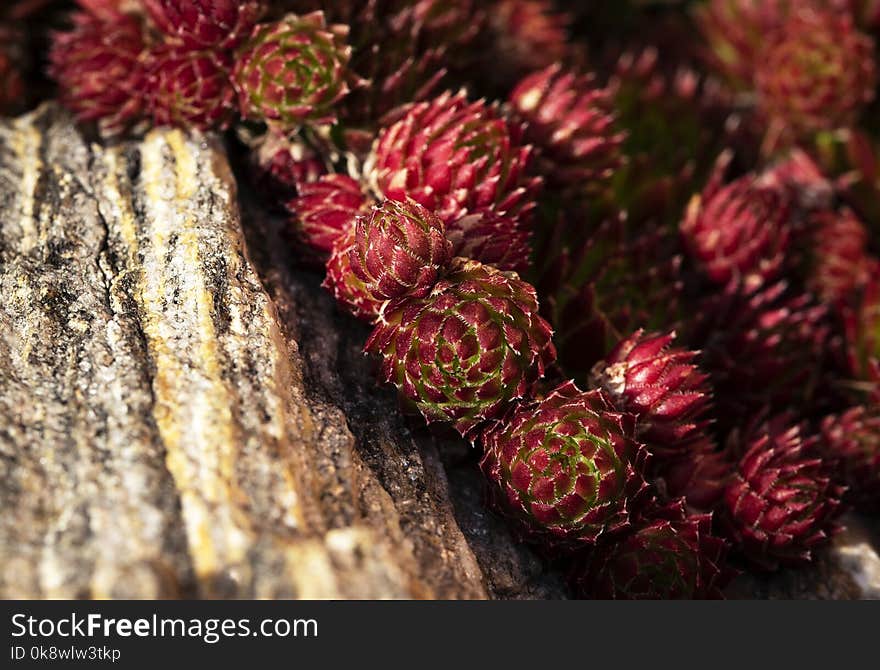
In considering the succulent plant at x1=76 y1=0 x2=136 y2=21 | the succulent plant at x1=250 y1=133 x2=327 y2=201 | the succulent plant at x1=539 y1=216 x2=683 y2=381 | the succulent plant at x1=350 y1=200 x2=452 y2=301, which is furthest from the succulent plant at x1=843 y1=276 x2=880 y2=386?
the succulent plant at x1=76 y1=0 x2=136 y2=21

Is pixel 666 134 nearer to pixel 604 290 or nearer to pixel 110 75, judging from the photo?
pixel 604 290

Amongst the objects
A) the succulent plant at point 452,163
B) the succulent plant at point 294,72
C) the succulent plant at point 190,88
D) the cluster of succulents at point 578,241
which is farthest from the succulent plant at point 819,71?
the succulent plant at point 190,88

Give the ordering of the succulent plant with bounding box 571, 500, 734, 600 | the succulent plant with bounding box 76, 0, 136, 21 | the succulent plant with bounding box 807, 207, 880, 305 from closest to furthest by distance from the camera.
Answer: the succulent plant with bounding box 571, 500, 734, 600 < the succulent plant with bounding box 76, 0, 136, 21 < the succulent plant with bounding box 807, 207, 880, 305

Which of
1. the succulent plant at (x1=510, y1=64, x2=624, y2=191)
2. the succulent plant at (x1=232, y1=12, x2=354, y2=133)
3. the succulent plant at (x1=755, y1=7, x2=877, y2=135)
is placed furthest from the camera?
the succulent plant at (x1=755, y1=7, x2=877, y2=135)

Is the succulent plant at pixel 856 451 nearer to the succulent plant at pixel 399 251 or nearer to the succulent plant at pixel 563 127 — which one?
the succulent plant at pixel 563 127

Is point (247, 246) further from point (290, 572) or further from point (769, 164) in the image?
point (769, 164)

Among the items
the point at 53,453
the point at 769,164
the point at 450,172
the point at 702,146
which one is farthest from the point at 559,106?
the point at 53,453

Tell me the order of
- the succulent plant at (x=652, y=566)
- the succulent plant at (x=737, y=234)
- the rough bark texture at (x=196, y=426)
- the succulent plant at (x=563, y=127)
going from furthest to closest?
1. the succulent plant at (x=737, y=234)
2. the succulent plant at (x=563, y=127)
3. the succulent plant at (x=652, y=566)
4. the rough bark texture at (x=196, y=426)

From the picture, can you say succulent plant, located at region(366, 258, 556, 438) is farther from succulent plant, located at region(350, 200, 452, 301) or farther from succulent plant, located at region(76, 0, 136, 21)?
succulent plant, located at region(76, 0, 136, 21)
